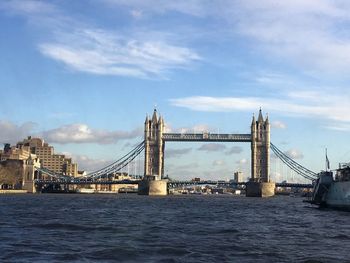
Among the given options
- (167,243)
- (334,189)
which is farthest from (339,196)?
(167,243)

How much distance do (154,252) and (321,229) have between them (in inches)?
924

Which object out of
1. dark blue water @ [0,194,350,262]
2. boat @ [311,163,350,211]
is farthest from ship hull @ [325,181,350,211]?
dark blue water @ [0,194,350,262]

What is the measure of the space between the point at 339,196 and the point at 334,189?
12.6 feet

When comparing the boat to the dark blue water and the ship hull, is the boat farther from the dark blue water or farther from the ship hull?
the dark blue water

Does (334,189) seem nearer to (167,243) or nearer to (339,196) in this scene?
(339,196)

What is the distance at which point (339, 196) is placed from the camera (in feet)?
308

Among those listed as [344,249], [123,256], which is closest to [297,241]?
[344,249]

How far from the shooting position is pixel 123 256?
1264 inches

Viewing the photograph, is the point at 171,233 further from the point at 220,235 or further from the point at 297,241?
the point at 297,241

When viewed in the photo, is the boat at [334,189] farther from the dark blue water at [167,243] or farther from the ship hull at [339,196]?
the dark blue water at [167,243]

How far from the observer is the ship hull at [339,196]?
8844 cm

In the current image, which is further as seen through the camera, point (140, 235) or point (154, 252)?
point (140, 235)

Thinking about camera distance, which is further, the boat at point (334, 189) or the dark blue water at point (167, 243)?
the boat at point (334, 189)

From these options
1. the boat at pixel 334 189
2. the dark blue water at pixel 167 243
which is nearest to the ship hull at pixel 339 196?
the boat at pixel 334 189
